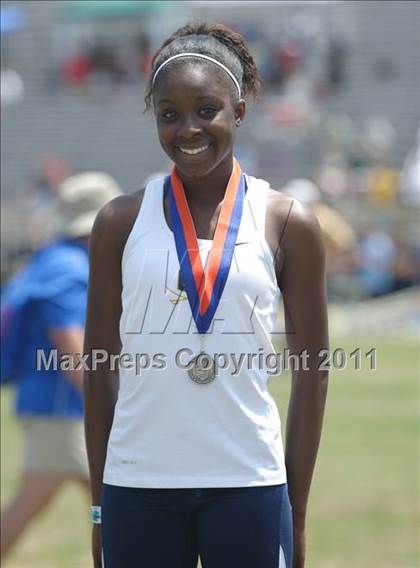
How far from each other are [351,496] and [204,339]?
517 centimetres

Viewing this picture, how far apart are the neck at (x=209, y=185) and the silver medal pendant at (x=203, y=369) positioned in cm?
44

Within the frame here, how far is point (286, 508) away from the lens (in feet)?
10.9

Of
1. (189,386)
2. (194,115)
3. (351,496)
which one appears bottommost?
(189,386)

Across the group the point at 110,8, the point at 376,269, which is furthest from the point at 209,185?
the point at 110,8

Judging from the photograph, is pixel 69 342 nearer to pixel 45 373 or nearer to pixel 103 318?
pixel 45 373

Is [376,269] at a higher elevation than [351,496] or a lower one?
higher

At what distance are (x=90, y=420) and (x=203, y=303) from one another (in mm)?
518

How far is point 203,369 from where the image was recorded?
→ 3230mm

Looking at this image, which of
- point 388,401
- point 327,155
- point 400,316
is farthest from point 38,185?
point 388,401

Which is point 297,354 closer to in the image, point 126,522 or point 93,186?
point 126,522

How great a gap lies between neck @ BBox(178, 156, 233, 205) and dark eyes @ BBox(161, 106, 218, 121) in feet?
0.53

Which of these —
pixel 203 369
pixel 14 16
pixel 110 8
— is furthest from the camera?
pixel 110 8

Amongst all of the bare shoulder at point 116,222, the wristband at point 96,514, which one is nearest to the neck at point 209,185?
the bare shoulder at point 116,222

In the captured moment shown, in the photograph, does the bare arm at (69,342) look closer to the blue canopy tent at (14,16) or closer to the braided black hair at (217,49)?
the braided black hair at (217,49)
